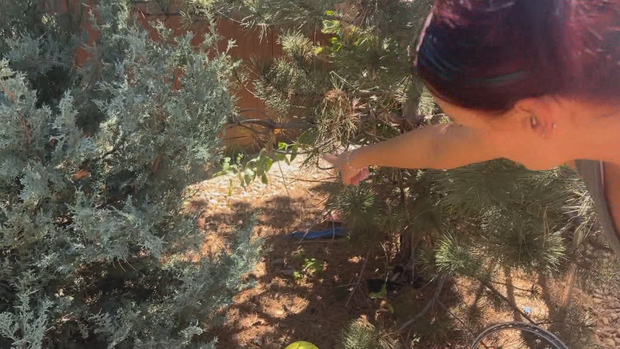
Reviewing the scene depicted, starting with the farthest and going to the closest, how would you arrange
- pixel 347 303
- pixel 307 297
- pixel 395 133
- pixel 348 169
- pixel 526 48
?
pixel 307 297, pixel 347 303, pixel 395 133, pixel 348 169, pixel 526 48

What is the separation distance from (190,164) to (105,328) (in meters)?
0.51

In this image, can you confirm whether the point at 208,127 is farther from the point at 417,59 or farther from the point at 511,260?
the point at 511,260

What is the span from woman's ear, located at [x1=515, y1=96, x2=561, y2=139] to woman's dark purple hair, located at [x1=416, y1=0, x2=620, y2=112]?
0.01 metres

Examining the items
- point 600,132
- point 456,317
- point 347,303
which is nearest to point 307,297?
point 347,303

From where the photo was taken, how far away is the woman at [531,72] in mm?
661

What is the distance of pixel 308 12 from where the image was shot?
1.88 metres

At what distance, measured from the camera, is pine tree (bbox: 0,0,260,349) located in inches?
52.4

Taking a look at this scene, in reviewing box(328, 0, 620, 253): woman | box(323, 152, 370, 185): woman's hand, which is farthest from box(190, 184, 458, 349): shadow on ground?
box(328, 0, 620, 253): woman

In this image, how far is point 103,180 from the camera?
149 cm

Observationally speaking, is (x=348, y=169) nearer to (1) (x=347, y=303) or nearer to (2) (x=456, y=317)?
(2) (x=456, y=317)

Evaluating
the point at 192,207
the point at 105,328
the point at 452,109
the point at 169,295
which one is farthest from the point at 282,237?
the point at 452,109

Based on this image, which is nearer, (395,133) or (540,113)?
(540,113)

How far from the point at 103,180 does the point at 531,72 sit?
1.18 metres

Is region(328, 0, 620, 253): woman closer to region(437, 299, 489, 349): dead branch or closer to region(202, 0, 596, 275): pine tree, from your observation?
region(202, 0, 596, 275): pine tree
